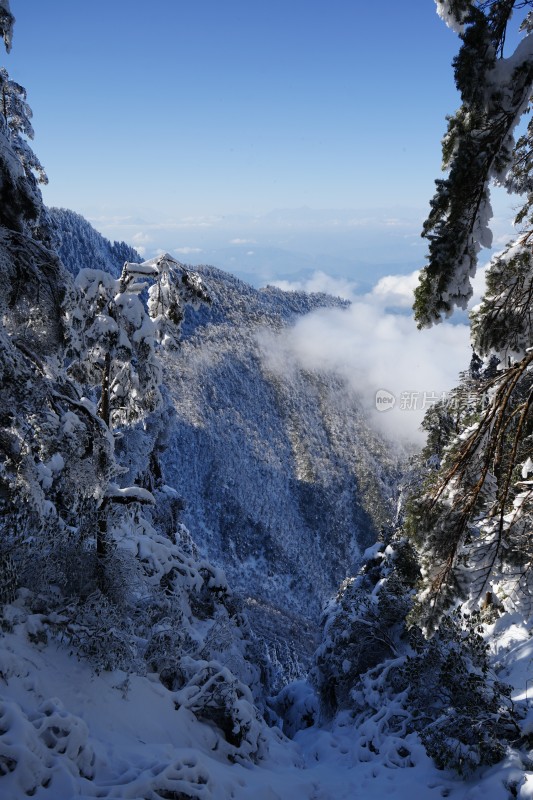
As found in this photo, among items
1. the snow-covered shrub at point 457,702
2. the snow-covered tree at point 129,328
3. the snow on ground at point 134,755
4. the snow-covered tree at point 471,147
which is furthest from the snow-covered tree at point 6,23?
the snow-covered shrub at point 457,702

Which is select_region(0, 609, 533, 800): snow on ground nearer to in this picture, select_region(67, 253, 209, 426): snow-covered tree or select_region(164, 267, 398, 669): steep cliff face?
select_region(67, 253, 209, 426): snow-covered tree

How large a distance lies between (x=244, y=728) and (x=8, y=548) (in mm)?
5157

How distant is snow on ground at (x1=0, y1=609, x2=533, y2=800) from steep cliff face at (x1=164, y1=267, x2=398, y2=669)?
48669 millimetres

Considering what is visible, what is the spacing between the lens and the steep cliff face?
8994 cm

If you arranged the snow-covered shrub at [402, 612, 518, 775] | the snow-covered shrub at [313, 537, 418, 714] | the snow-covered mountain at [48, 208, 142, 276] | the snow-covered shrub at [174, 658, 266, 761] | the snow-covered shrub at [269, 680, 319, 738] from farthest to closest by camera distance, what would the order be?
1. the snow-covered mountain at [48, 208, 142, 276]
2. the snow-covered shrub at [269, 680, 319, 738]
3. the snow-covered shrub at [313, 537, 418, 714]
4. the snow-covered shrub at [174, 658, 266, 761]
5. the snow-covered shrub at [402, 612, 518, 775]

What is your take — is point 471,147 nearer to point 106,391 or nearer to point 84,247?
point 106,391

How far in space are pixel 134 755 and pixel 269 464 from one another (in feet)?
359

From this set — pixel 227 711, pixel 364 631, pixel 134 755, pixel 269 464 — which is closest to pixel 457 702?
pixel 227 711

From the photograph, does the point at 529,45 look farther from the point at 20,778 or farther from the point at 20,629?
the point at 20,629

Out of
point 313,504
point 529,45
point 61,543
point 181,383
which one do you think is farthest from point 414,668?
point 181,383

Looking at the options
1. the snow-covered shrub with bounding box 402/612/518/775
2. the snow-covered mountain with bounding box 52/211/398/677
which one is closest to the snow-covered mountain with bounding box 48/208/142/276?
the snow-covered mountain with bounding box 52/211/398/677

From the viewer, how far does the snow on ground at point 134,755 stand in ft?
16.1

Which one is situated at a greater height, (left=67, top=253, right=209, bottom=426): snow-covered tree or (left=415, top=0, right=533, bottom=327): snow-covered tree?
(left=415, top=0, right=533, bottom=327): snow-covered tree

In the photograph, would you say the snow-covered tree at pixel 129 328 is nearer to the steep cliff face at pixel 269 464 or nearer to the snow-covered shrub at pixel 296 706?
the snow-covered shrub at pixel 296 706
